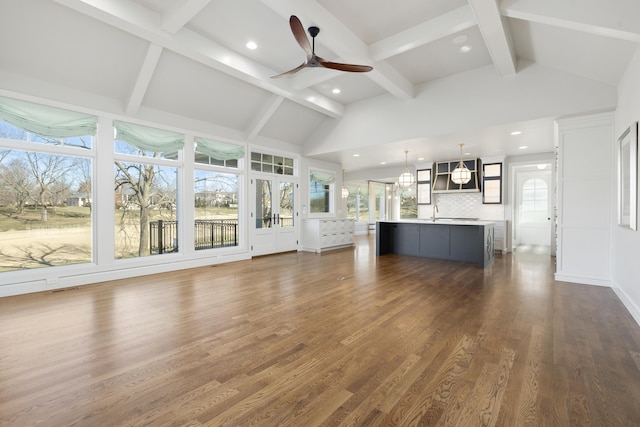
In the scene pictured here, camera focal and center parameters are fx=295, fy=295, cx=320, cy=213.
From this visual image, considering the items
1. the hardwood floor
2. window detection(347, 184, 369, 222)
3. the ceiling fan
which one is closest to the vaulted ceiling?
the ceiling fan

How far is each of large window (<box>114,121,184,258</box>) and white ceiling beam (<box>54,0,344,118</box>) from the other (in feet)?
5.43

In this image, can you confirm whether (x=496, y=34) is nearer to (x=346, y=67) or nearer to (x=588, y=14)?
(x=588, y=14)

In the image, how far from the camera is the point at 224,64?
172 inches

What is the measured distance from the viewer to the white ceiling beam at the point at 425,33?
11.4 ft

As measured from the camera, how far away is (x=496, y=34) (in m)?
3.54

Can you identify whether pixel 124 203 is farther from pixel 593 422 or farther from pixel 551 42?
pixel 551 42

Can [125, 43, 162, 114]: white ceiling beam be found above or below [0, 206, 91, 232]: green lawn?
above

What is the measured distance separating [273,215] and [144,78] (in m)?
3.91

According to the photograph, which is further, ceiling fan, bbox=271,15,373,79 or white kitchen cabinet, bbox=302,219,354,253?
white kitchen cabinet, bbox=302,219,354,253

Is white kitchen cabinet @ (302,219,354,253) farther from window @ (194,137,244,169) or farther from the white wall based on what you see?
the white wall

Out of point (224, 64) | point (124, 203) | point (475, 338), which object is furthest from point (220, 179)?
point (475, 338)

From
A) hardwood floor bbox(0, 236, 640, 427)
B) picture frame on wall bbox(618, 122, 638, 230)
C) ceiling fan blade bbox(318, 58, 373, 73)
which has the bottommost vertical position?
hardwood floor bbox(0, 236, 640, 427)

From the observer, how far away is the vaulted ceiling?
10.8 feet

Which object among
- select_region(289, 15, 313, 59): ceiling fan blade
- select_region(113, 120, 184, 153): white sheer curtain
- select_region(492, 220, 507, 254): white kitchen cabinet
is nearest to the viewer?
select_region(289, 15, 313, 59): ceiling fan blade
